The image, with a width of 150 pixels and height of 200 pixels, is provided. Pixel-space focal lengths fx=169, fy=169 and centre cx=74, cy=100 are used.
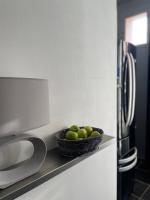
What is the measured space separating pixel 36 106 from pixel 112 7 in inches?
42.4

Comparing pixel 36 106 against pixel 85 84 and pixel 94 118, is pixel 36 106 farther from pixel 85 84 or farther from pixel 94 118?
pixel 94 118

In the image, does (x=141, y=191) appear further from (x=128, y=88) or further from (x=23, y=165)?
(x=23, y=165)

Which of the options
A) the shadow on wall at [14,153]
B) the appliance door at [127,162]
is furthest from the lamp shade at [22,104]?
the appliance door at [127,162]

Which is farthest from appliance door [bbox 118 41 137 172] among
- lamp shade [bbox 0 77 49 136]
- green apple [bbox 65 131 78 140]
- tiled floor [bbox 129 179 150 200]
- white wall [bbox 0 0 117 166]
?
lamp shade [bbox 0 77 49 136]

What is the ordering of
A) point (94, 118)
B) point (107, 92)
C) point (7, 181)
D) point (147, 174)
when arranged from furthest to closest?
point (147, 174) → point (107, 92) → point (94, 118) → point (7, 181)

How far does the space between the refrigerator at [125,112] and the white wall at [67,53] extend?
24cm

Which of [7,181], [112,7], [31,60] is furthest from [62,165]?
[112,7]

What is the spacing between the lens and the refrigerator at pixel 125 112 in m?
1.68

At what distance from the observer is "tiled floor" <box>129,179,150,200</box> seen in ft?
6.72

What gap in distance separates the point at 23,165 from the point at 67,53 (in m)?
0.65

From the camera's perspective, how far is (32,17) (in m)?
0.80

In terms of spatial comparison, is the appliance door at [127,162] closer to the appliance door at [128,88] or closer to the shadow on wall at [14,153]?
the appliance door at [128,88]

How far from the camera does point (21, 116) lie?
0.67m

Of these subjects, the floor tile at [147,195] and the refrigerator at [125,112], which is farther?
the floor tile at [147,195]
